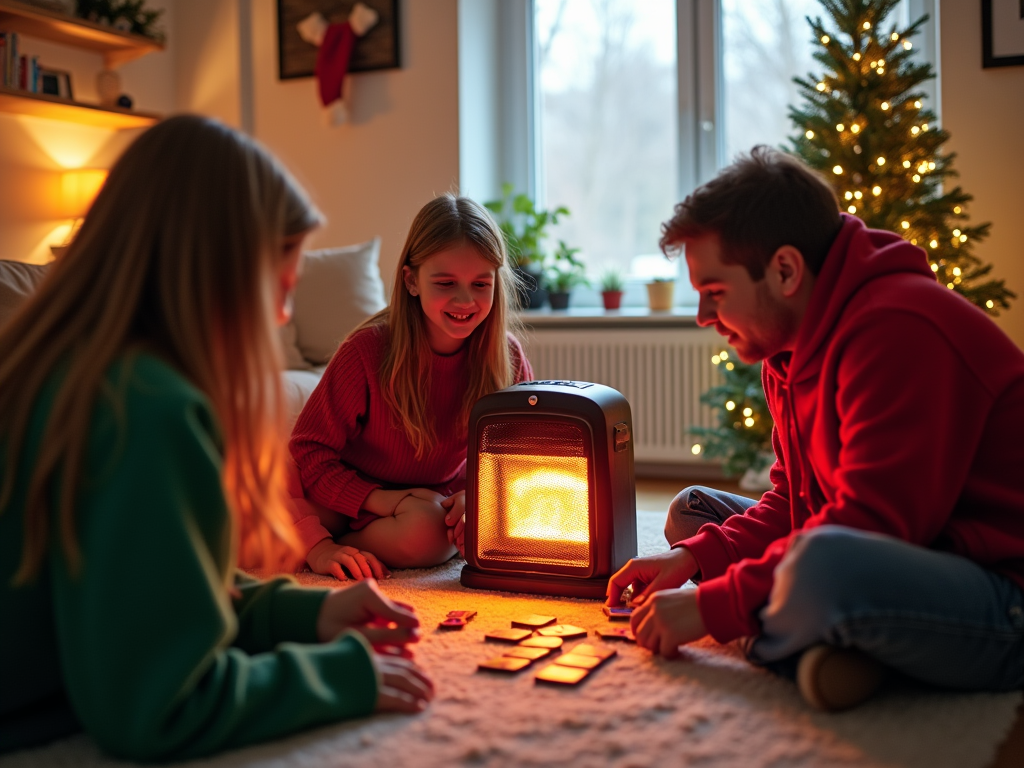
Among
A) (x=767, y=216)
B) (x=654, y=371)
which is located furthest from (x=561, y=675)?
(x=654, y=371)

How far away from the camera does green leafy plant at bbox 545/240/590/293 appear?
4.13m

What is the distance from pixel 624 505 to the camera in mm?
1898

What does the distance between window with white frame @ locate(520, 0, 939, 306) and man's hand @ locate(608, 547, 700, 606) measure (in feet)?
8.58

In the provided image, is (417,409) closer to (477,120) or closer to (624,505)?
(624,505)

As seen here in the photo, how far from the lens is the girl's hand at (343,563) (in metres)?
2.10

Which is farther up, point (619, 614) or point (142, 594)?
point (142, 594)

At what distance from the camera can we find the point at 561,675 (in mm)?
1404

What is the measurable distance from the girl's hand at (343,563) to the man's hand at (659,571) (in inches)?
25.3

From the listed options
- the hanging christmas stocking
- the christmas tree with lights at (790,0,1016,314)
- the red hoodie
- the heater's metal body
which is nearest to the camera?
the red hoodie

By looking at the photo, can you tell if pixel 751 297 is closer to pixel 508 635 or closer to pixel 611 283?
pixel 508 635

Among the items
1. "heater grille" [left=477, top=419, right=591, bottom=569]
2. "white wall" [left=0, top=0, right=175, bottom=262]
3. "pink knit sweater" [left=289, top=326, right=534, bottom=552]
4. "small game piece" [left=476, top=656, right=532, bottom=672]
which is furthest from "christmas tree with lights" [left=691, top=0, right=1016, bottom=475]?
"white wall" [left=0, top=0, right=175, bottom=262]

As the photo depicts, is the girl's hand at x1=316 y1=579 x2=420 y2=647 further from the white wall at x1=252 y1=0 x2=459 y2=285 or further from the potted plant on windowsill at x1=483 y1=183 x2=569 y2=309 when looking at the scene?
the white wall at x1=252 y1=0 x2=459 y2=285

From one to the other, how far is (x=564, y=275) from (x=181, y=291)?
3.12 metres

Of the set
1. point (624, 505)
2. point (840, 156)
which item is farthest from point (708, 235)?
point (840, 156)
